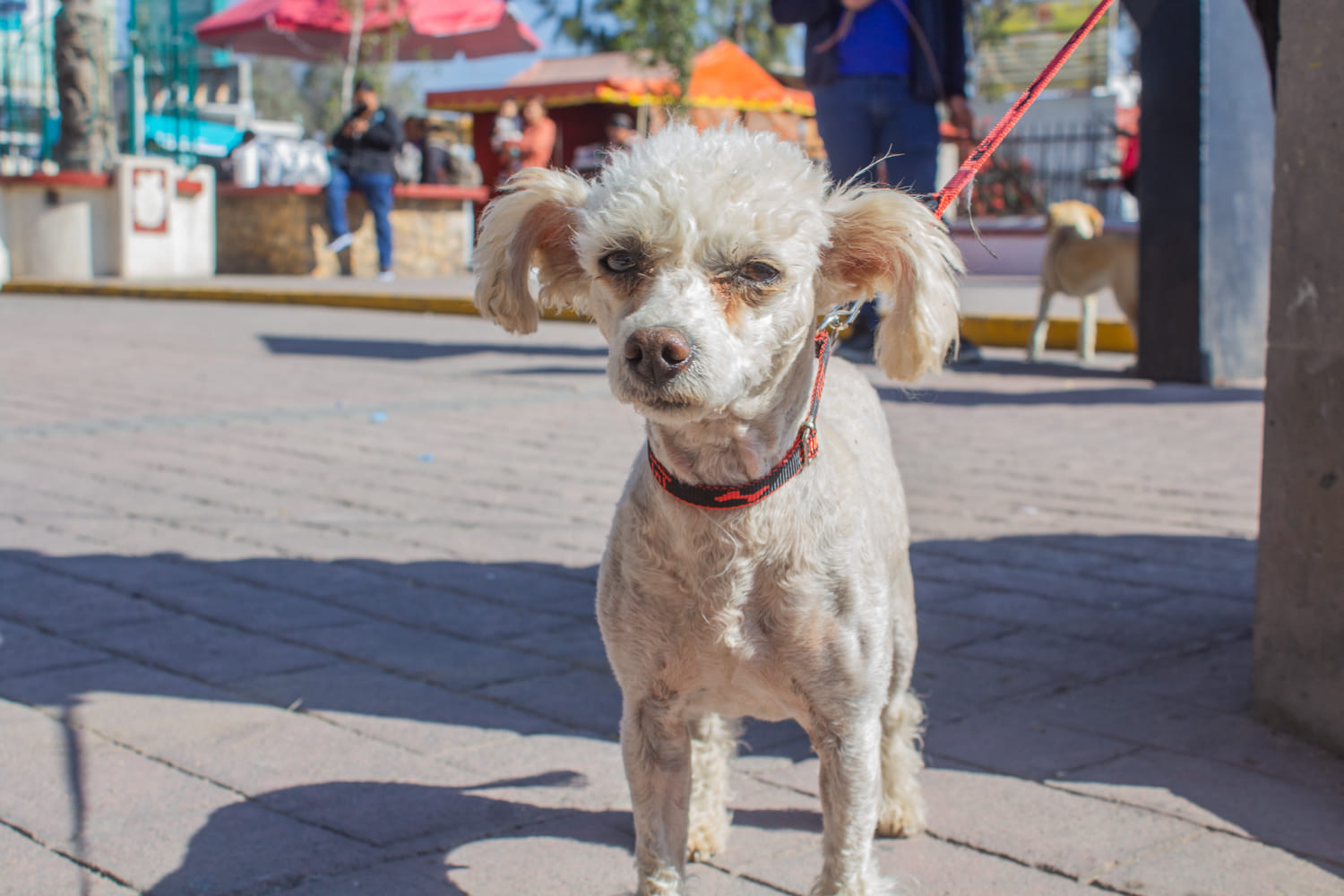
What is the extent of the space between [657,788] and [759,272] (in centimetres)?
90

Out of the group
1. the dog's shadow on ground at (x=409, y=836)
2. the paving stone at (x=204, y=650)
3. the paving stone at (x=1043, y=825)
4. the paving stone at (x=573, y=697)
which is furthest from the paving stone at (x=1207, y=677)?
the paving stone at (x=204, y=650)

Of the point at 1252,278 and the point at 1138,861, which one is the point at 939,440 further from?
the point at 1138,861

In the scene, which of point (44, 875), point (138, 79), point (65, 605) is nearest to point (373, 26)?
A: point (138, 79)

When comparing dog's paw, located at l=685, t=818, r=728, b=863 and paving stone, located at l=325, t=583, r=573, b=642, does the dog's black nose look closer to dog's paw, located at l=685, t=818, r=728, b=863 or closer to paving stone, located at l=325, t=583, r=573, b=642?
dog's paw, located at l=685, t=818, r=728, b=863

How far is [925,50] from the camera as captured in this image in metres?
6.89

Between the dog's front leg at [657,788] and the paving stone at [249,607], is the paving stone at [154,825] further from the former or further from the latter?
the paving stone at [249,607]

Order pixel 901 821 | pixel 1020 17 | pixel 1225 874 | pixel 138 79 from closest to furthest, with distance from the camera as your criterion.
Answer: pixel 1225 874, pixel 901 821, pixel 138 79, pixel 1020 17

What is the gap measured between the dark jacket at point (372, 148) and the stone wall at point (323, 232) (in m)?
1.41

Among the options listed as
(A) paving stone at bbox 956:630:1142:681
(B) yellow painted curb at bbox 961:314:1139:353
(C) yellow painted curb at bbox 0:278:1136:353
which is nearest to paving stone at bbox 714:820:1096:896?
(A) paving stone at bbox 956:630:1142:681

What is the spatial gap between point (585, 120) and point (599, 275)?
2601cm

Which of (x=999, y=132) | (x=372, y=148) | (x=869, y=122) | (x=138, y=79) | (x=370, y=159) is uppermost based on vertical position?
(x=138, y=79)

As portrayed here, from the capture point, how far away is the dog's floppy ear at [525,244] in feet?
7.50

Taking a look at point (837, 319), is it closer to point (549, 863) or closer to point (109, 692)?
point (549, 863)

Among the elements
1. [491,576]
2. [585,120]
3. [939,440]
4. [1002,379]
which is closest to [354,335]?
[1002,379]
